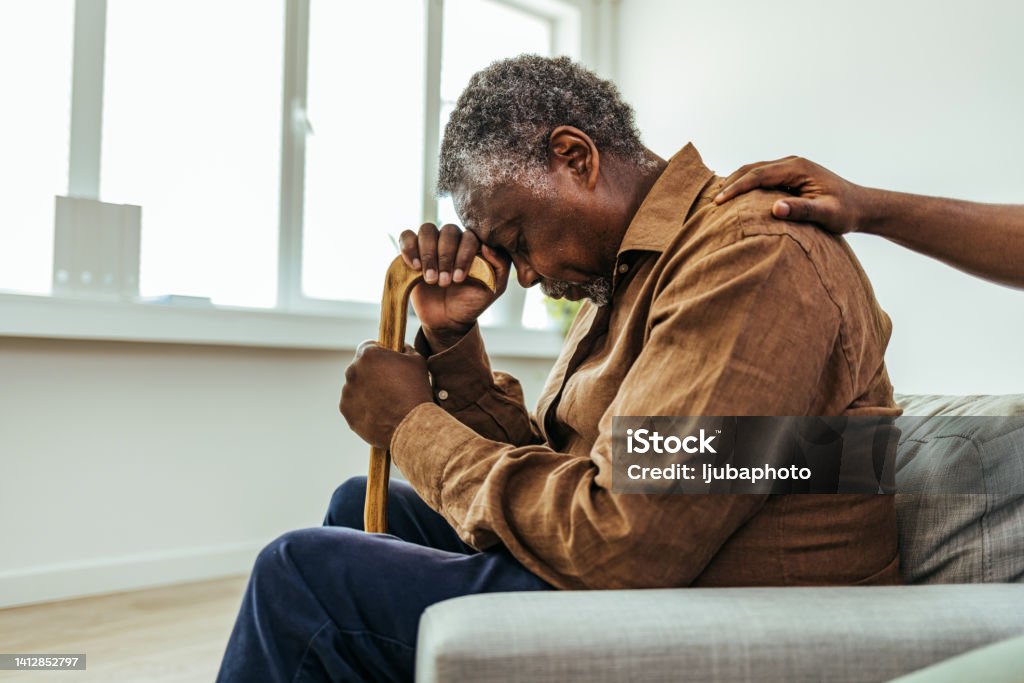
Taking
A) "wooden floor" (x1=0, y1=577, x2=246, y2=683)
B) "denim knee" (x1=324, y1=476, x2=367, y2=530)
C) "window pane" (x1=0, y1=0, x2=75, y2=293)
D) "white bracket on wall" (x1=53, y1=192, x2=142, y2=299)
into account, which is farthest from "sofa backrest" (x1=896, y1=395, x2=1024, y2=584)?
"window pane" (x1=0, y1=0, x2=75, y2=293)

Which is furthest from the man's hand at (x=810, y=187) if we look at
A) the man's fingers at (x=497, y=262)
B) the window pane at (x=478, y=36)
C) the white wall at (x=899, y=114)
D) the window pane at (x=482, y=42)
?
the window pane at (x=478, y=36)

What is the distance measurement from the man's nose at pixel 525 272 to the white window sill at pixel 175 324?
5.05 ft

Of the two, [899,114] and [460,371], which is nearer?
[460,371]

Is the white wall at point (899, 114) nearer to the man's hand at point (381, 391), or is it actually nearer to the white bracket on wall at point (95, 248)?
the man's hand at point (381, 391)

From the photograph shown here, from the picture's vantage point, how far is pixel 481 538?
86cm

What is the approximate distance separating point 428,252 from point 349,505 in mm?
419

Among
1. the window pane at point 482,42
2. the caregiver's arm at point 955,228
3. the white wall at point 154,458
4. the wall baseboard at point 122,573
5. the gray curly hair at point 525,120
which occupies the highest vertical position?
the window pane at point 482,42

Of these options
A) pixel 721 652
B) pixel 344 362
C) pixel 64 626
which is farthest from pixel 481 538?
pixel 344 362

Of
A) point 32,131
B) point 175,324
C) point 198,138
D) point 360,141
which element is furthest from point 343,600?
point 360,141

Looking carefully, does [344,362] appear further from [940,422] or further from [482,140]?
[940,422]

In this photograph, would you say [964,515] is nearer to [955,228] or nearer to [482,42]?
[955,228]

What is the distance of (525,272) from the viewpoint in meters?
1.24

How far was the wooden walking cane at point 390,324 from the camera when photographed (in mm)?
1141

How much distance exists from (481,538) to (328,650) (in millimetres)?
191
